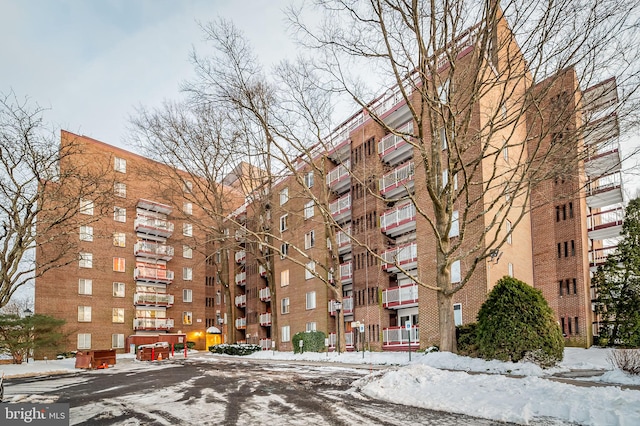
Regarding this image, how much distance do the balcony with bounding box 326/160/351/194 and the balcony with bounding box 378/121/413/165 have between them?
450 cm

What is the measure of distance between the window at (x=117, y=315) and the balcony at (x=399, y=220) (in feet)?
104

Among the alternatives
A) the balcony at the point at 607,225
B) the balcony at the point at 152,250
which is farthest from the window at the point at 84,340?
the balcony at the point at 607,225

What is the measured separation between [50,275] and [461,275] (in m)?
37.7

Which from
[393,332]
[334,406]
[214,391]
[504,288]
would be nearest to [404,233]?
[393,332]

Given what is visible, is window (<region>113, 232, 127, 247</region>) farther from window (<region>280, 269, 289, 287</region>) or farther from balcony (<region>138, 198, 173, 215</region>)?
window (<region>280, 269, 289, 287</region>)

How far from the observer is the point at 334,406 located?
10.1 m

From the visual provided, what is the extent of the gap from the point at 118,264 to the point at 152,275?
369cm

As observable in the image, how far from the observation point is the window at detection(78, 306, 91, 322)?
159 ft

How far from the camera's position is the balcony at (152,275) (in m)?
53.7

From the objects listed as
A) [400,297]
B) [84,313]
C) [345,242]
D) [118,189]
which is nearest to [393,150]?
[345,242]

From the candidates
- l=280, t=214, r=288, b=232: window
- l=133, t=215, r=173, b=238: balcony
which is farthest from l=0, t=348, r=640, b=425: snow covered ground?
l=133, t=215, r=173, b=238: balcony

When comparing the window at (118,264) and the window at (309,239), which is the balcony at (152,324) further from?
the window at (309,239)

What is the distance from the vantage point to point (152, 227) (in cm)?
5612

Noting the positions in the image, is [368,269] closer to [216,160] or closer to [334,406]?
[216,160]
